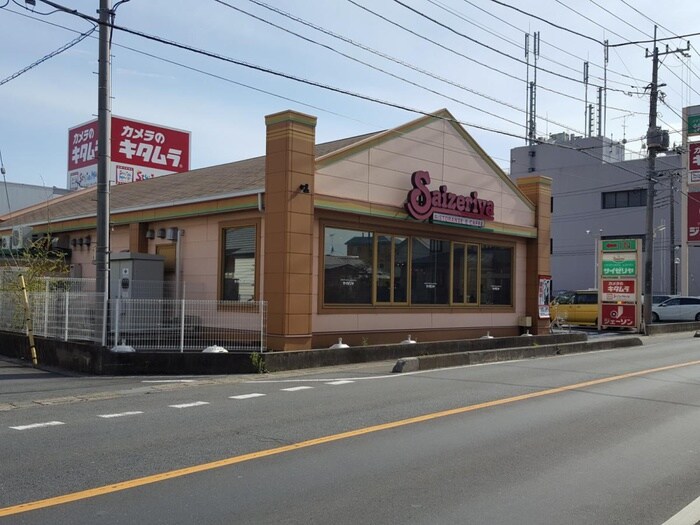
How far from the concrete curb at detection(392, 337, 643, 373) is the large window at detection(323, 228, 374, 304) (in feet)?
10.1

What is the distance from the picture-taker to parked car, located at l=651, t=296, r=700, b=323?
1401 inches

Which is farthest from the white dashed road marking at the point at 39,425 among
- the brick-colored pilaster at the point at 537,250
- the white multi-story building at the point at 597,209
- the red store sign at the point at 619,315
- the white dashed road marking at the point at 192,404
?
the white multi-story building at the point at 597,209

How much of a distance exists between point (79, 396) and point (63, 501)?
601cm

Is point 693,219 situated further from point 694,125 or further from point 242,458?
point 242,458

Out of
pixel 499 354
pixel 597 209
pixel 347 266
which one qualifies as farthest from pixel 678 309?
pixel 347 266

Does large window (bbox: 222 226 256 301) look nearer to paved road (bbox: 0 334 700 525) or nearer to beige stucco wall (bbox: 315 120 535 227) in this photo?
beige stucco wall (bbox: 315 120 535 227)

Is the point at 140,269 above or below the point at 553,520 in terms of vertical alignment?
above

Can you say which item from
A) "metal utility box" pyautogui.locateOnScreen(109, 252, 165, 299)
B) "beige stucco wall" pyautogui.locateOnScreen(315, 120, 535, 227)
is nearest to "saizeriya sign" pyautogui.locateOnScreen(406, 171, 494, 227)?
"beige stucco wall" pyautogui.locateOnScreen(315, 120, 535, 227)

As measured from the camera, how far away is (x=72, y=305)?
48.4ft

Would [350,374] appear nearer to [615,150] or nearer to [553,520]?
[553,520]

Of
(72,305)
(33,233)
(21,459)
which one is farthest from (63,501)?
(33,233)

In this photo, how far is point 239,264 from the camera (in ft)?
56.9

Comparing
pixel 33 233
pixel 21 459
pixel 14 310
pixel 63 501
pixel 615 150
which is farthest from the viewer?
pixel 615 150

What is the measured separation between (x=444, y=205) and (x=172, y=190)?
902 centimetres
